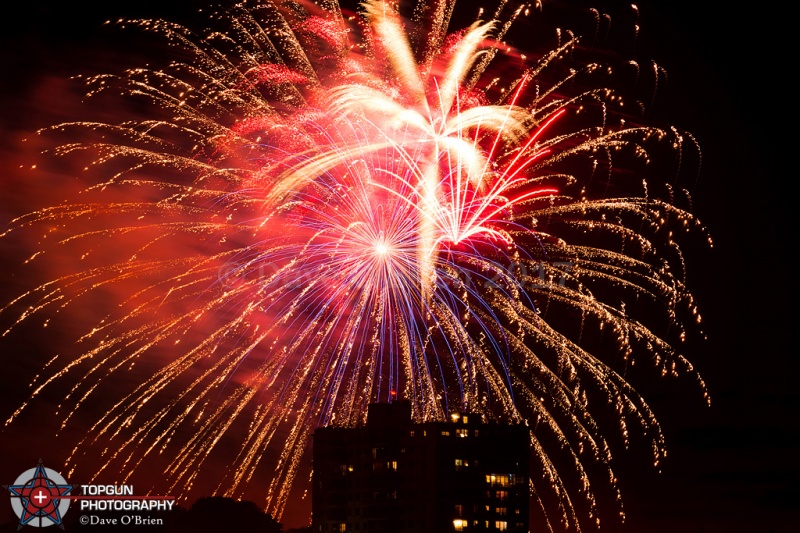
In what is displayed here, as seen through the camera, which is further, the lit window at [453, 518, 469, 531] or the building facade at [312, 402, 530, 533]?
the building facade at [312, 402, 530, 533]

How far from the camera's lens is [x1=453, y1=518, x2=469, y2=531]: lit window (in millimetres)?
88188

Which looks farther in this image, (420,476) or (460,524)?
(420,476)

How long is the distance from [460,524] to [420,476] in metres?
5.29

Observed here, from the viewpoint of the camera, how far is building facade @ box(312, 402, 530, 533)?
8869 cm

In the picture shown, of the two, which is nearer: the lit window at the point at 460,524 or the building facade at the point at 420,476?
the lit window at the point at 460,524

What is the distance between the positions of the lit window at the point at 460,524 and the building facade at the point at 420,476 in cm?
8

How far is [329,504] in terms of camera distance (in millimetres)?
96000

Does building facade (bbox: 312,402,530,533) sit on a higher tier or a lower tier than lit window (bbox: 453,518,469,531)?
higher

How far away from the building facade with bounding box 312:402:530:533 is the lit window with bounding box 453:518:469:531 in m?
0.08

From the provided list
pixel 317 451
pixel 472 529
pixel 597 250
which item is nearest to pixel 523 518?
pixel 472 529

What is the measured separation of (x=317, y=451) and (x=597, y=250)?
52638 millimetres

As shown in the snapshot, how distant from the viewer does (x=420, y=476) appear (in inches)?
3585

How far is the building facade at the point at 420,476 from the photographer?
8869 cm

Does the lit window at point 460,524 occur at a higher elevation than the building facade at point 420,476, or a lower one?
lower
